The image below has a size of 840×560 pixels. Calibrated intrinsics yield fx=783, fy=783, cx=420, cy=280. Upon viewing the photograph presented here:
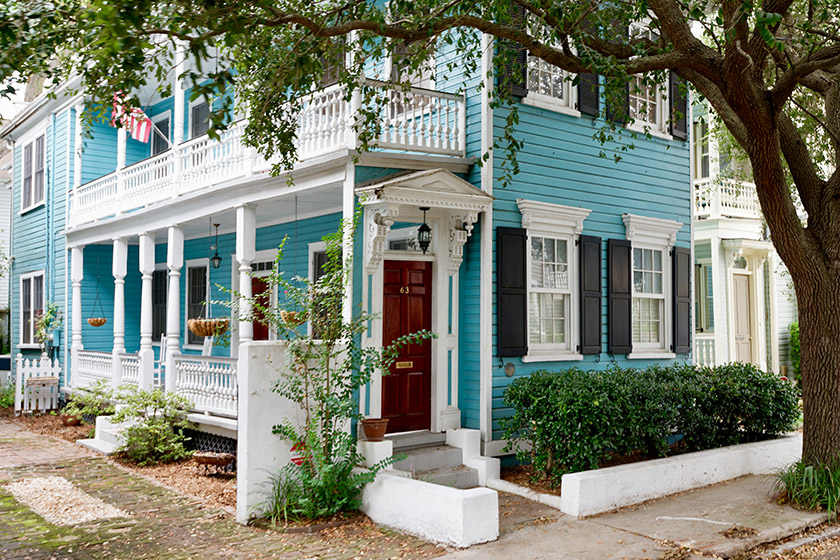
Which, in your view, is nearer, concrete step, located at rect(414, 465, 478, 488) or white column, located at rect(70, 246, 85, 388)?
concrete step, located at rect(414, 465, 478, 488)

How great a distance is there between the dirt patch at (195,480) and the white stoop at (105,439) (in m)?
0.52

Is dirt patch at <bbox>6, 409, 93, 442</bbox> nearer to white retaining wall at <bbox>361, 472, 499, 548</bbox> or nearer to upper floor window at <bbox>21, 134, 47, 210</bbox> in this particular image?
upper floor window at <bbox>21, 134, 47, 210</bbox>

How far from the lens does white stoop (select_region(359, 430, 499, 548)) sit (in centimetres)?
697

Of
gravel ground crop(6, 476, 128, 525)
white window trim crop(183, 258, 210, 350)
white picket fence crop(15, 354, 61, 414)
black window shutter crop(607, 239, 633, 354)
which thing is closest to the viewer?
gravel ground crop(6, 476, 128, 525)

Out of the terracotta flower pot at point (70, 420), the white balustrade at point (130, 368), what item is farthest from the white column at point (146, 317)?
the terracotta flower pot at point (70, 420)

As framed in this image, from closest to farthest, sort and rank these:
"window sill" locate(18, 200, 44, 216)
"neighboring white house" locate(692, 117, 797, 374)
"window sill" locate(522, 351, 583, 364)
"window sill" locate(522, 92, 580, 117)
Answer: "window sill" locate(522, 351, 583, 364) → "window sill" locate(522, 92, 580, 117) → "neighboring white house" locate(692, 117, 797, 374) → "window sill" locate(18, 200, 44, 216)

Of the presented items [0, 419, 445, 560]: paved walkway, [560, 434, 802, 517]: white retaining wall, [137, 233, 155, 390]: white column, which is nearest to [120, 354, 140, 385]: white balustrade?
[137, 233, 155, 390]: white column

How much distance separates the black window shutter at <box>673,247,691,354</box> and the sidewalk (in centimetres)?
414

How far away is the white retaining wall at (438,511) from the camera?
6.92m

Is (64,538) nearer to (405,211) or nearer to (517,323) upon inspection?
(405,211)

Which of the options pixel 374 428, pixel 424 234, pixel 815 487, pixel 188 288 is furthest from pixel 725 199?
pixel 188 288

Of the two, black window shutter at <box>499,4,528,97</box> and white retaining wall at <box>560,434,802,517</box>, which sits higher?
black window shutter at <box>499,4,528,97</box>

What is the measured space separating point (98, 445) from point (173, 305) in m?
2.38

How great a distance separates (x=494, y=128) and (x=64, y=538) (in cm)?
669
